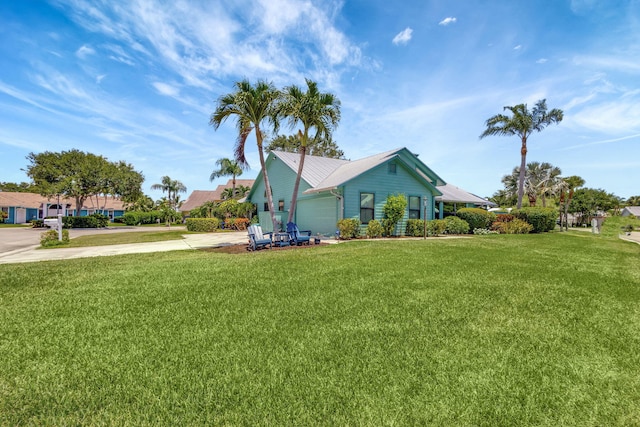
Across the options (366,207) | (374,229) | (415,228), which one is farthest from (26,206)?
(415,228)

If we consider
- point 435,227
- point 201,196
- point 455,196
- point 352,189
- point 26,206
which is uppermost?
point 201,196

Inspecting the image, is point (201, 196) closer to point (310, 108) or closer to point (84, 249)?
point (84, 249)

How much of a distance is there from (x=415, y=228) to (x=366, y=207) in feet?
10.3

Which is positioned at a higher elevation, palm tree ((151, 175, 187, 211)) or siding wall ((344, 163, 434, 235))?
palm tree ((151, 175, 187, 211))

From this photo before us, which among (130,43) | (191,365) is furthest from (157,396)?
(130,43)

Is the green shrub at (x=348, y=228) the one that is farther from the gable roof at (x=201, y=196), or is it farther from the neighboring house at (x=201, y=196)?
the gable roof at (x=201, y=196)

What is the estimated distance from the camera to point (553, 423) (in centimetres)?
214

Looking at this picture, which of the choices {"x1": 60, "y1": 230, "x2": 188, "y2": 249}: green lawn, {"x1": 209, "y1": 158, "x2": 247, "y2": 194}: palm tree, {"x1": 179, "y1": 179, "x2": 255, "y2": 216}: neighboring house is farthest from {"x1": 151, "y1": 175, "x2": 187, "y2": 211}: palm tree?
{"x1": 60, "y1": 230, "x2": 188, "y2": 249}: green lawn

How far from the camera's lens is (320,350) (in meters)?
3.15

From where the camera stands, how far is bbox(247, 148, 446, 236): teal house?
52.6 ft

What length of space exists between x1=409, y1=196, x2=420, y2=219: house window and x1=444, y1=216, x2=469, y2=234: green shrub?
210 cm

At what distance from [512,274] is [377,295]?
12.2 feet

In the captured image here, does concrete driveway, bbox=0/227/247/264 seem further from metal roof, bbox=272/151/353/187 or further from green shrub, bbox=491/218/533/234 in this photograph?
green shrub, bbox=491/218/533/234

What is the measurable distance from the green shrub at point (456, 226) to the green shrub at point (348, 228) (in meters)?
7.15
